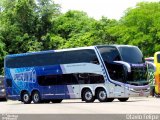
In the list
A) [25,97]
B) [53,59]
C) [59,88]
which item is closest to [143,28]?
[25,97]

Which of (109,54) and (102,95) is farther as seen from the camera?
(102,95)

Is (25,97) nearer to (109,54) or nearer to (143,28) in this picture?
(109,54)

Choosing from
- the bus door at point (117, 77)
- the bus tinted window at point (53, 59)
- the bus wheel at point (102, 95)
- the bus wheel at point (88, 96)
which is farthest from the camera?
the bus wheel at point (88, 96)

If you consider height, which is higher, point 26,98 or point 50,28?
point 50,28

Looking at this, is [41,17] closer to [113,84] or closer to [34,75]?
[34,75]

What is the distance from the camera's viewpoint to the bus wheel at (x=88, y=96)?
32812mm

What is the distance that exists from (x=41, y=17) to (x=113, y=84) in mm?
47915

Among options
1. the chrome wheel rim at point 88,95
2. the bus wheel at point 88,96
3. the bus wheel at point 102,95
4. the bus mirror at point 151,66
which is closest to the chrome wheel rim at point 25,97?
the bus wheel at point 88,96

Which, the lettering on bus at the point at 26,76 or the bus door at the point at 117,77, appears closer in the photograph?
the bus door at the point at 117,77

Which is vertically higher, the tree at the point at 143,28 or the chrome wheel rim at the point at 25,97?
the tree at the point at 143,28

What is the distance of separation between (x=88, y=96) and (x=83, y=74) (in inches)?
52.1

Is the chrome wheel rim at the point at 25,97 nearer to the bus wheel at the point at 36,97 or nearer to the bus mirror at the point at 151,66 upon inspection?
the bus wheel at the point at 36,97

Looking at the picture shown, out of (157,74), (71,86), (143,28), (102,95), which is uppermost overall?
(143,28)

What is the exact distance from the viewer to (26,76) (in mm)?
37406
